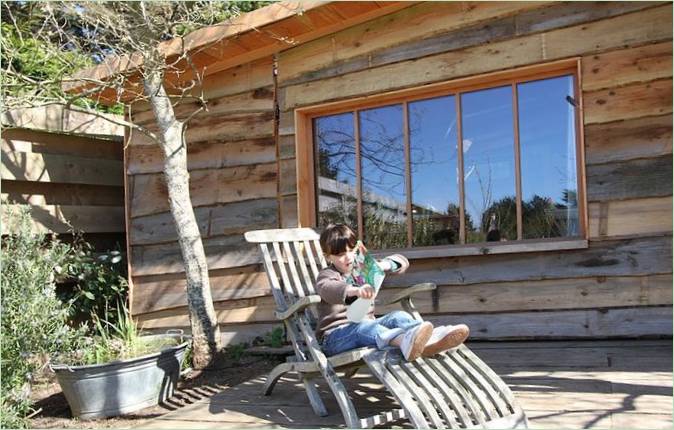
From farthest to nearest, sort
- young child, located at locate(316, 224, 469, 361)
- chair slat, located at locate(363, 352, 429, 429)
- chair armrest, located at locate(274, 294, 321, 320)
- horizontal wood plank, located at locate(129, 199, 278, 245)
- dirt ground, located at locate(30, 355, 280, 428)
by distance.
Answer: horizontal wood plank, located at locate(129, 199, 278, 245) → dirt ground, located at locate(30, 355, 280, 428) → chair armrest, located at locate(274, 294, 321, 320) → young child, located at locate(316, 224, 469, 361) → chair slat, located at locate(363, 352, 429, 429)

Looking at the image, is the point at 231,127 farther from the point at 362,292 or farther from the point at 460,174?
the point at 362,292

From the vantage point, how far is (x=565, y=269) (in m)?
3.97

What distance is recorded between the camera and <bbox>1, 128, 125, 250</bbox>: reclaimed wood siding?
4.93 metres

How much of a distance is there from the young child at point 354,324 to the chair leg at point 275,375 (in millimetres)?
228

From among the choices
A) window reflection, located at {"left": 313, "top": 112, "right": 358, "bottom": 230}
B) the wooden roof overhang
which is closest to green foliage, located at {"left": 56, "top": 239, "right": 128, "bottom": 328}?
the wooden roof overhang

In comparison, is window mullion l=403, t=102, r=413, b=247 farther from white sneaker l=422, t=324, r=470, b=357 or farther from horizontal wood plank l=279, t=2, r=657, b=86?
white sneaker l=422, t=324, r=470, b=357

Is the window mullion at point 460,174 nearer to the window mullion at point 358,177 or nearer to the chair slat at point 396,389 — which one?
the window mullion at point 358,177

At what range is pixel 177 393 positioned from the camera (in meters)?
3.46

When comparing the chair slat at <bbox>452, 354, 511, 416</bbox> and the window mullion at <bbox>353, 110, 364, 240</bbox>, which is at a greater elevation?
the window mullion at <bbox>353, 110, 364, 240</bbox>

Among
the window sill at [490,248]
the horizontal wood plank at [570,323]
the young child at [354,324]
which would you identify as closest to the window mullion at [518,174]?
the window sill at [490,248]

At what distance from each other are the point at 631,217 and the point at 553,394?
1578mm

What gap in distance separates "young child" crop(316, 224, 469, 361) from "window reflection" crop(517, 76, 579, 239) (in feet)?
5.13

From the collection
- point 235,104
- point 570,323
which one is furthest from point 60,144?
point 570,323

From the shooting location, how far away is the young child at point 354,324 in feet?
8.34
